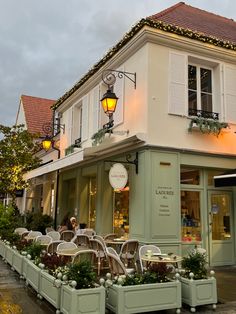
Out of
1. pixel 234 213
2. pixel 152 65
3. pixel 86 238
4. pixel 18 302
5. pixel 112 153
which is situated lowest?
pixel 18 302

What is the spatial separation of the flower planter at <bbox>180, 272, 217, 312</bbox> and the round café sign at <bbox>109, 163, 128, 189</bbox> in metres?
3.71

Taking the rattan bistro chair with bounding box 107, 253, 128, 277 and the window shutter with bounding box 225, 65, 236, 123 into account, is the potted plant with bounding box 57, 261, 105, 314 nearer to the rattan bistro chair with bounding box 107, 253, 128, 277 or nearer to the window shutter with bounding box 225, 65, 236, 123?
the rattan bistro chair with bounding box 107, 253, 128, 277

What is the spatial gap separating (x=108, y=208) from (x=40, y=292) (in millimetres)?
5707

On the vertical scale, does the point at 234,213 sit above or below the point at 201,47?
below

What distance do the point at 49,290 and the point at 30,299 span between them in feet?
2.46

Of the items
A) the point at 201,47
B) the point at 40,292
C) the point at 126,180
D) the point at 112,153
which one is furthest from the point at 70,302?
the point at 201,47

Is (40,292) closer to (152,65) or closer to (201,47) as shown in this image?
(152,65)

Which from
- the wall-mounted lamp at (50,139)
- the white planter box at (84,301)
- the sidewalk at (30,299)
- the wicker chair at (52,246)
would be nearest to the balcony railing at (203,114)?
the sidewalk at (30,299)

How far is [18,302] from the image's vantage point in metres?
6.34

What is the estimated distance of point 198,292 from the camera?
594 cm

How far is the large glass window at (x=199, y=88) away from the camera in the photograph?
10.6 metres

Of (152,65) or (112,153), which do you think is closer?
(152,65)

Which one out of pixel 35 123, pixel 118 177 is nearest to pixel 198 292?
pixel 118 177

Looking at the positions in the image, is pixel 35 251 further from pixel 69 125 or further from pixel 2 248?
pixel 69 125
